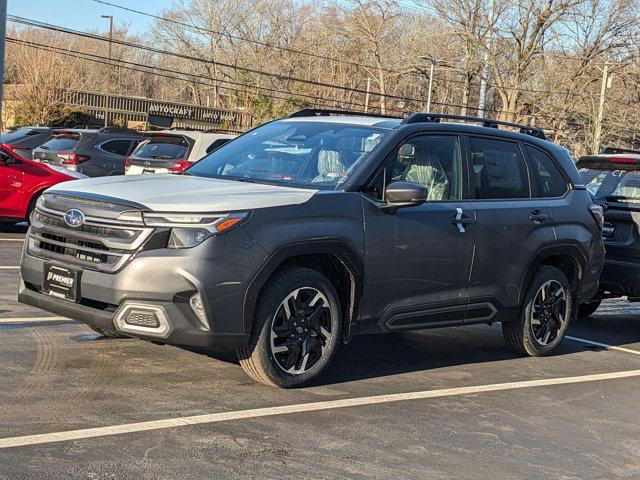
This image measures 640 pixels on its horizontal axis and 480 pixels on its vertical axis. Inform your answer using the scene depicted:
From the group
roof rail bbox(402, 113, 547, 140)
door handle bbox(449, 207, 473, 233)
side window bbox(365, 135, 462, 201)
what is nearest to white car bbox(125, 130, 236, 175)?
roof rail bbox(402, 113, 547, 140)

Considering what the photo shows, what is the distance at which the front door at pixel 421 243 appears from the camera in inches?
251

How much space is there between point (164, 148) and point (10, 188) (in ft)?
10.4

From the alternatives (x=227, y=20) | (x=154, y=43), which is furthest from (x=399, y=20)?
(x=154, y=43)

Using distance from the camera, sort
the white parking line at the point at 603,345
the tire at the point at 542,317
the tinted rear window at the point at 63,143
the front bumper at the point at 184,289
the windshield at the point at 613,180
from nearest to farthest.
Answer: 1. the front bumper at the point at 184,289
2. the tire at the point at 542,317
3. the white parking line at the point at 603,345
4. the windshield at the point at 613,180
5. the tinted rear window at the point at 63,143

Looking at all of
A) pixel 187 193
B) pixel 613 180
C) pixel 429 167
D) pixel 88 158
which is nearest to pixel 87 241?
pixel 187 193

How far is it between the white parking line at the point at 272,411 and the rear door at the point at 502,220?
745mm

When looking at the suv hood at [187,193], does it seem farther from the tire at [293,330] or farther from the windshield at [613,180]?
the windshield at [613,180]

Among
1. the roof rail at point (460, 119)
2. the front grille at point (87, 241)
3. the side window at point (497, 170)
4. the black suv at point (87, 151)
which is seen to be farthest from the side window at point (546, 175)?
the black suv at point (87, 151)

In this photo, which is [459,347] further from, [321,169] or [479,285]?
[321,169]

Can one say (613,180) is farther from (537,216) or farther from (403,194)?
(403,194)

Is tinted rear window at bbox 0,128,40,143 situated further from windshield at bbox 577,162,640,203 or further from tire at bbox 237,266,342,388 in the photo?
tire at bbox 237,266,342,388

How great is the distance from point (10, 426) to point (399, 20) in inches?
2678

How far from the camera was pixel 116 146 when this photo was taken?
71.0 ft

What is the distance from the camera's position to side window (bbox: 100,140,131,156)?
2130 centimetres
